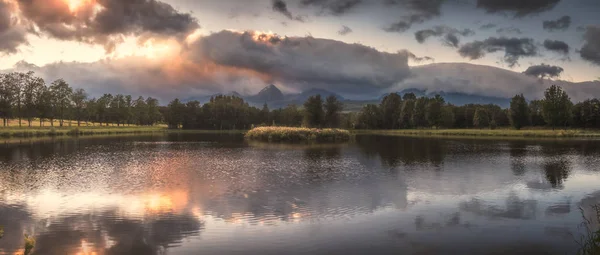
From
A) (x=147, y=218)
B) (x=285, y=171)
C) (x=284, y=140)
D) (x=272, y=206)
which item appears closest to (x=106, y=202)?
(x=147, y=218)

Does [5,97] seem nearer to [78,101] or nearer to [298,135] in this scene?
[78,101]

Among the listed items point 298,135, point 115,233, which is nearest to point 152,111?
point 298,135

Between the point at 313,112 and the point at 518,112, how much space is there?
70.0 meters

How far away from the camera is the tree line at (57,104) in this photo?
372 feet

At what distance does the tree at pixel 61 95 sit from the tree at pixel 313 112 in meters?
80.1

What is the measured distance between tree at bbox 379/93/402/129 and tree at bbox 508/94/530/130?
161 feet

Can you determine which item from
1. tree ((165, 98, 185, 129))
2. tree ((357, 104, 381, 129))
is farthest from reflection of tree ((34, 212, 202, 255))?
tree ((165, 98, 185, 129))

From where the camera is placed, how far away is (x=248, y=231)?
1566 centimetres

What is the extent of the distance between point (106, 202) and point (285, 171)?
16.0 metres

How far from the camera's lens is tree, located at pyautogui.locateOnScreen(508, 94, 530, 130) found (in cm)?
13212

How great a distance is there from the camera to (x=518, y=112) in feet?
433

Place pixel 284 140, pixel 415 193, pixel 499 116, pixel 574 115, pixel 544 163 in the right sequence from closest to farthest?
pixel 415 193 → pixel 544 163 → pixel 284 140 → pixel 574 115 → pixel 499 116

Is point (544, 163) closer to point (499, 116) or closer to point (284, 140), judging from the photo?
point (284, 140)

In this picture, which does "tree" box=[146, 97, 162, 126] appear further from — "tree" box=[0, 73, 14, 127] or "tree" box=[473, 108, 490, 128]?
"tree" box=[473, 108, 490, 128]
